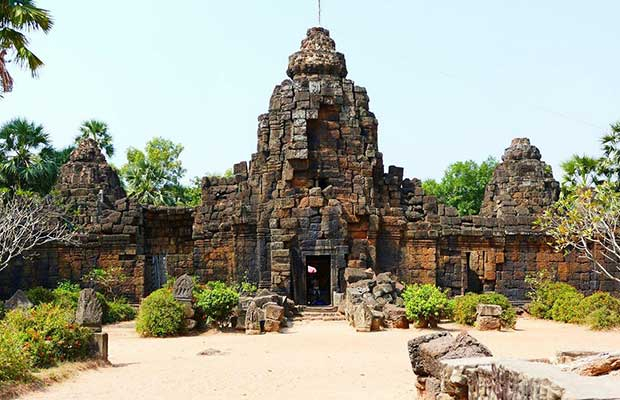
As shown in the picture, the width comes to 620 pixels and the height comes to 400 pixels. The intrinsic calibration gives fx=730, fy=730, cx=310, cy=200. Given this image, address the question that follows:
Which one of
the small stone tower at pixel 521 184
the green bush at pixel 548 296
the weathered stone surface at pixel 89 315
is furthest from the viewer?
the small stone tower at pixel 521 184

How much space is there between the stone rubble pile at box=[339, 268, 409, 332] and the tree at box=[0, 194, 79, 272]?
8.81 meters

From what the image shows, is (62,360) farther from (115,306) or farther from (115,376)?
(115,306)

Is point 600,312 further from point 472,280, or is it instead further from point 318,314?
point 318,314

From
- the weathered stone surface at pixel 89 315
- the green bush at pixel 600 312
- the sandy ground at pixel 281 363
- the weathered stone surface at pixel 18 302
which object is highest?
the weathered stone surface at pixel 89 315

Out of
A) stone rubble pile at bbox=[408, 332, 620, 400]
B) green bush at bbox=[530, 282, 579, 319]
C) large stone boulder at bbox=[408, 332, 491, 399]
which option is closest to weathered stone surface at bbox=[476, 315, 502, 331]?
green bush at bbox=[530, 282, 579, 319]

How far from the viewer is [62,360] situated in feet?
39.6

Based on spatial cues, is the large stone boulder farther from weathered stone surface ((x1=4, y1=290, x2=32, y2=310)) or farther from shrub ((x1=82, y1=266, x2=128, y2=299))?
shrub ((x1=82, y1=266, x2=128, y2=299))

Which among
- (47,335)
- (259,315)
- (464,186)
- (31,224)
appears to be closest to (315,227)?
(259,315)

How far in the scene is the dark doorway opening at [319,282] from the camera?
24.5m

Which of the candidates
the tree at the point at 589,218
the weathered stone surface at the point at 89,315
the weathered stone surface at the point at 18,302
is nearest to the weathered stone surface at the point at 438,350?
the tree at the point at 589,218

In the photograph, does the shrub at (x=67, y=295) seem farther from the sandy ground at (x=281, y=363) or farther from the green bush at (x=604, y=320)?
the green bush at (x=604, y=320)

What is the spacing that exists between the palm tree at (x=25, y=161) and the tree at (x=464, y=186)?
85.1 feet

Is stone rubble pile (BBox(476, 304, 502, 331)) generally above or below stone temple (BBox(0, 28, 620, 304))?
below

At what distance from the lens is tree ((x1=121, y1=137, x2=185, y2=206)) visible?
42.6 m
